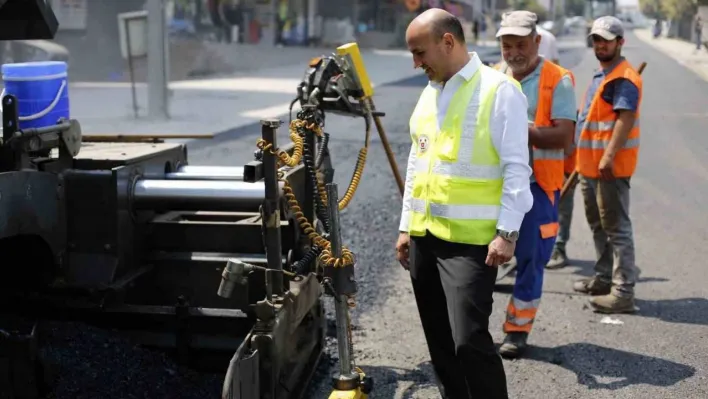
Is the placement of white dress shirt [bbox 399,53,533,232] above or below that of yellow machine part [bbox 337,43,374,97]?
below

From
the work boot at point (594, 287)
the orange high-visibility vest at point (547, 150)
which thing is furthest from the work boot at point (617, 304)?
the orange high-visibility vest at point (547, 150)

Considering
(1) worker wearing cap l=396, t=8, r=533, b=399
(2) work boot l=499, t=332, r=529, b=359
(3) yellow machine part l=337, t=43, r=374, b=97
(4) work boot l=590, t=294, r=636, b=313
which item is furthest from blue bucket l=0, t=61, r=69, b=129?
(4) work boot l=590, t=294, r=636, b=313

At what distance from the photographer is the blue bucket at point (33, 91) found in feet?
13.8

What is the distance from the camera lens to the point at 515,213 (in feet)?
11.4

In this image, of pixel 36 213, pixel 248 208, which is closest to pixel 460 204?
pixel 248 208

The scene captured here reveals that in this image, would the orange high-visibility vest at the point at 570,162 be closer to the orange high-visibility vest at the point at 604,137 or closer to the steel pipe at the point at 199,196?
the orange high-visibility vest at the point at 604,137

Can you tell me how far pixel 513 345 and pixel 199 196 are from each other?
203 cm

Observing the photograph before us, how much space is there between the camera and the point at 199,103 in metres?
19.8

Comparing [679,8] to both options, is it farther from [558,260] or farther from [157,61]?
[558,260]

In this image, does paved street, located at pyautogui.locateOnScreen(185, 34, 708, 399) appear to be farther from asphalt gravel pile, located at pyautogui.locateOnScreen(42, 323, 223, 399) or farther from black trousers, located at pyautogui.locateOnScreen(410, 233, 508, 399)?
black trousers, located at pyautogui.locateOnScreen(410, 233, 508, 399)

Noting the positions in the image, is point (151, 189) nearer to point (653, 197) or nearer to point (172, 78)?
point (653, 197)

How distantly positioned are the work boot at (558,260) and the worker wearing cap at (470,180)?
12.1ft

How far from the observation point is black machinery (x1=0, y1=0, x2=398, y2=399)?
3.69 metres

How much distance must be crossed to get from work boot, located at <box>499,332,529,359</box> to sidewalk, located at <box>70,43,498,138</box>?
1019 centimetres
